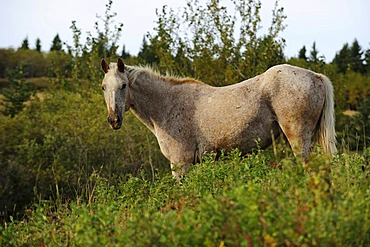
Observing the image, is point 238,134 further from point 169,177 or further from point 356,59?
point 356,59

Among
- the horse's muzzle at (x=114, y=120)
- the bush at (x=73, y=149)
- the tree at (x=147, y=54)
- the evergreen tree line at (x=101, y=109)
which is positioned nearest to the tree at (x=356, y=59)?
the tree at (x=147, y=54)

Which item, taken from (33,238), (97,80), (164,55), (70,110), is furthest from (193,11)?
(33,238)

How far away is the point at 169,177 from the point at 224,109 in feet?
6.52

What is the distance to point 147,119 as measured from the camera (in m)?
7.11

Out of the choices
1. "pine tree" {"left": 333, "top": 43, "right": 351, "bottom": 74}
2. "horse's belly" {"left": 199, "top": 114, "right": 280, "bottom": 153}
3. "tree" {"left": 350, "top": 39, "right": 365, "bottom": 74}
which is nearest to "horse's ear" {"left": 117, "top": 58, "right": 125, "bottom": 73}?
"horse's belly" {"left": 199, "top": 114, "right": 280, "bottom": 153}

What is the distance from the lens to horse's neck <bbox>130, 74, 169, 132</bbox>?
276 inches

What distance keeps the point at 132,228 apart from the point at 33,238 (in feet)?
5.43

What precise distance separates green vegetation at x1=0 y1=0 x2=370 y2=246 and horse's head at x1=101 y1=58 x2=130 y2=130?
0.78 metres

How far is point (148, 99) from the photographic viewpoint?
7074mm

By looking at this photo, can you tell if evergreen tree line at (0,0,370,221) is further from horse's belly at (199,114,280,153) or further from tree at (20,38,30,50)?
tree at (20,38,30,50)

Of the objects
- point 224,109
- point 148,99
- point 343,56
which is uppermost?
point 343,56

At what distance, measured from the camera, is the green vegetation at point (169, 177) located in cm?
276

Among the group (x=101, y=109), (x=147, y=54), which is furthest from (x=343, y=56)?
(x=101, y=109)

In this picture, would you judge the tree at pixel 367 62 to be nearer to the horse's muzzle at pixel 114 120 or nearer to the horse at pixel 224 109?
the horse at pixel 224 109
